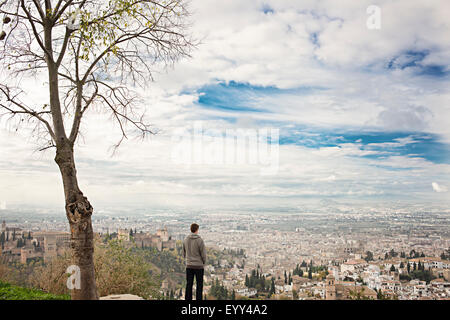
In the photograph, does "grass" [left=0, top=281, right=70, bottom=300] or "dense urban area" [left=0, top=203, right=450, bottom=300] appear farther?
"dense urban area" [left=0, top=203, right=450, bottom=300]

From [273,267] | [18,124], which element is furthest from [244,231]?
[18,124]

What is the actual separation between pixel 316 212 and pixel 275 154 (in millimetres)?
2443

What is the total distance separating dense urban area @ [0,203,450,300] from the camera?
9336 mm

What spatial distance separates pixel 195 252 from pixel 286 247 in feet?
14.7

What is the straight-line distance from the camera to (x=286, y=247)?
1027 centimetres

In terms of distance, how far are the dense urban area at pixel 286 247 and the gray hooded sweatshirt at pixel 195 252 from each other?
274cm

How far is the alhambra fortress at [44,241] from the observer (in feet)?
31.1

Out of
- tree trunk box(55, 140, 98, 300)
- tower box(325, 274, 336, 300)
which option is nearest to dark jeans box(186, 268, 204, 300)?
tree trunk box(55, 140, 98, 300)

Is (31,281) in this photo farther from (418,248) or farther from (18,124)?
(418,248)

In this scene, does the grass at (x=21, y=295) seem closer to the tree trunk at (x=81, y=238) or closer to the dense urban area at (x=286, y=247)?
the tree trunk at (x=81, y=238)

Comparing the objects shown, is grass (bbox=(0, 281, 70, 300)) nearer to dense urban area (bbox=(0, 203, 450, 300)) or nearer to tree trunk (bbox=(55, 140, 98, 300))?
tree trunk (bbox=(55, 140, 98, 300))

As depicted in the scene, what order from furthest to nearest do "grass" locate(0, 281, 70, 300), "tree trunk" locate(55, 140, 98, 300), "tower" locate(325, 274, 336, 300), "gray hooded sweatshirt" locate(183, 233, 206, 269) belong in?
"tower" locate(325, 274, 336, 300), "grass" locate(0, 281, 70, 300), "gray hooded sweatshirt" locate(183, 233, 206, 269), "tree trunk" locate(55, 140, 98, 300)

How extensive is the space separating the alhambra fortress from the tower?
4.53m

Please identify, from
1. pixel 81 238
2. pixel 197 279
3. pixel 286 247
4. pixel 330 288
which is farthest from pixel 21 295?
pixel 330 288
